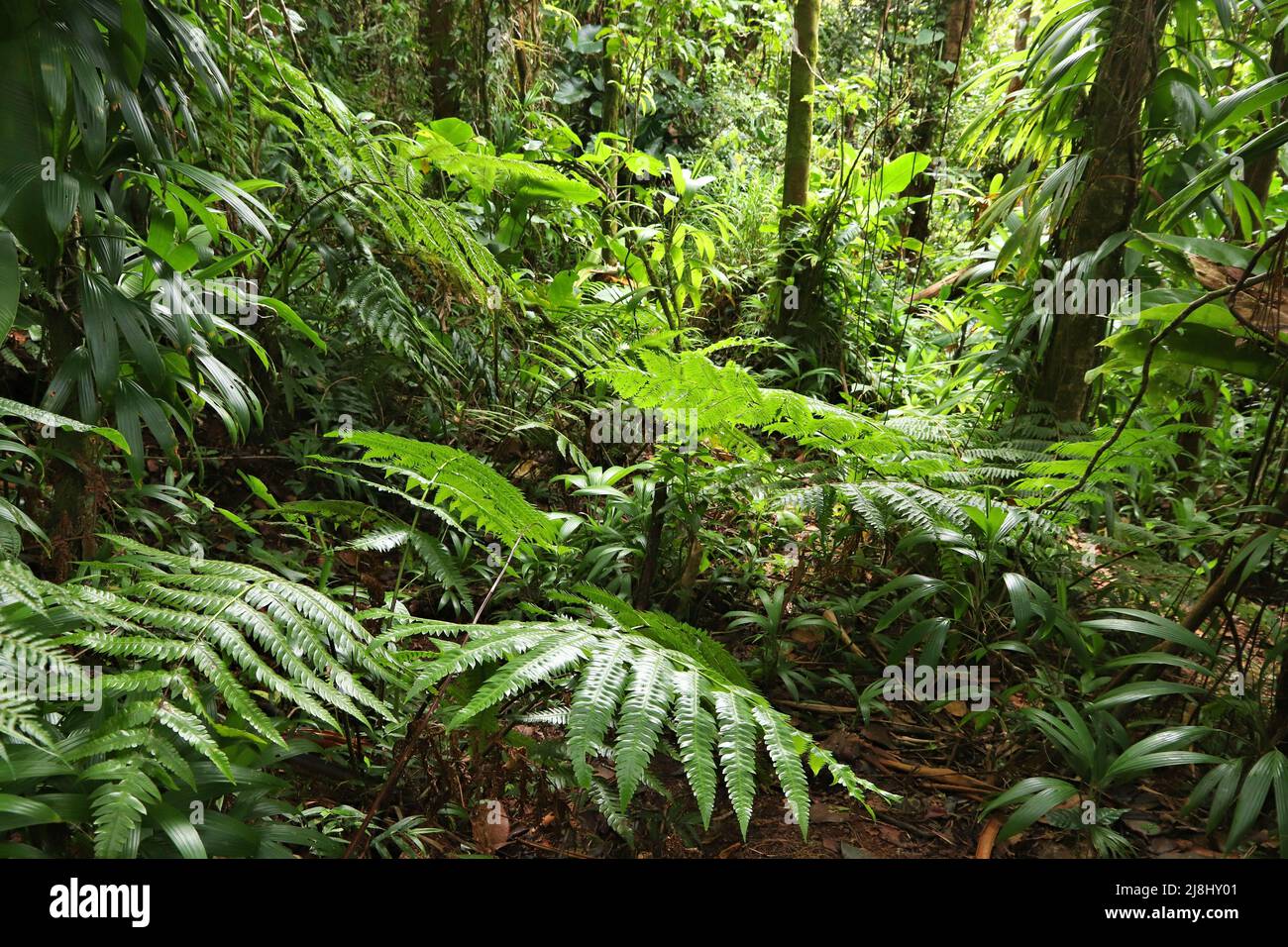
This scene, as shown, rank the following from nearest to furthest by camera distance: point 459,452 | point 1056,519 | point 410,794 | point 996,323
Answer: point 410,794, point 459,452, point 1056,519, point 996,323

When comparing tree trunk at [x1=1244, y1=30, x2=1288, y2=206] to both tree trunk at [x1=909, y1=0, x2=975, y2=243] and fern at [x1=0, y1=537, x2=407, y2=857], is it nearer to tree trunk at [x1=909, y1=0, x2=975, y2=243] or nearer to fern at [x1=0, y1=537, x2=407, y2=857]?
tree trunk at [x1=909, y1=0, x2=975, y2=243]

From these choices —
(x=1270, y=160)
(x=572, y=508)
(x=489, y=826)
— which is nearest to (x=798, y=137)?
(x=1270, y=160)

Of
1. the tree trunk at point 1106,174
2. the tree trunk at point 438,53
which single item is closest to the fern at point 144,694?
the tree trunk at point 1106,174

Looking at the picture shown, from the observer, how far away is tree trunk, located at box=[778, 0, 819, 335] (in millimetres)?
→ 3883

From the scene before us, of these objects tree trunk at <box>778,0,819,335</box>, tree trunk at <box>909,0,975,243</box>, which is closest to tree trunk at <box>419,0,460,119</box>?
tree trunk at <box>778,0,819,335</box>

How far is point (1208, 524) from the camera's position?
2.23 metres

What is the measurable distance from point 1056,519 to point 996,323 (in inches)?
52.7

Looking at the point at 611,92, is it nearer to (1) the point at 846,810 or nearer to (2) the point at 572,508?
(2) the point at 572,508

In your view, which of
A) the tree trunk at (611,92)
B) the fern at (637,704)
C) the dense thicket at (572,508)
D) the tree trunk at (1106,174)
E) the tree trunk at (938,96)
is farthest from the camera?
the tree trunk at (938,96)

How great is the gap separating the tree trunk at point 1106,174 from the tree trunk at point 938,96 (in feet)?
10.6

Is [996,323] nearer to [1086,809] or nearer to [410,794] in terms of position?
[1086,809]

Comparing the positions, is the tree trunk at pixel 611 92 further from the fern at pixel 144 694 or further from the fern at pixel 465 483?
the fern at pixel 144 694

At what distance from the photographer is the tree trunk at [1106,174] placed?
249 centimetres

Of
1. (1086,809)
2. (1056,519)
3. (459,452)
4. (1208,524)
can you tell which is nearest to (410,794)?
(459,452)
